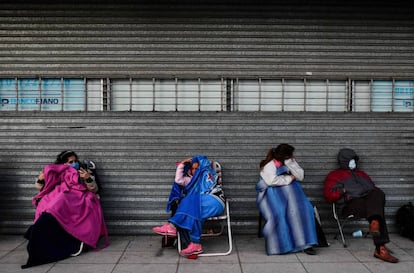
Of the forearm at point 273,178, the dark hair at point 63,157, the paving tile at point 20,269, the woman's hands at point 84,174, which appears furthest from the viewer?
the dark hair at point 63,157

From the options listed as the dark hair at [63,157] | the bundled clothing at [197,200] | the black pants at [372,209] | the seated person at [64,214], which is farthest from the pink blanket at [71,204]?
the black pants at [372,209]

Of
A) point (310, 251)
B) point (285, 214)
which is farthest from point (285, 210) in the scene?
point (310, 251)

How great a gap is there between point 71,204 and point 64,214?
15 centimetres

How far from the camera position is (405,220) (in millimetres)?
5633

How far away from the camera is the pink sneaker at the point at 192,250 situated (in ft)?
15.7

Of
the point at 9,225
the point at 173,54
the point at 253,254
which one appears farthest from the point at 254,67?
the point at 9,225

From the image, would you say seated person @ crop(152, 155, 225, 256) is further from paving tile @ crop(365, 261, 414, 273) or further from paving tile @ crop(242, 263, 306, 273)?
paving tile @ crop(365, 261, 414, 273)

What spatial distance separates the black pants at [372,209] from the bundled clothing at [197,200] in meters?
1.61

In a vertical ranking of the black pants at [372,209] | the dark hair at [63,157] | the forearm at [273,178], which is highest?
the dark hair at [63,157]

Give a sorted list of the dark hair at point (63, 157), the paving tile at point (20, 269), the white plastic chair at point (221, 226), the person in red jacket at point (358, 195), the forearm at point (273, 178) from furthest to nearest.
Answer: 1. the dark hair at point (63, 157)
2. the forearm at point (273, 178)
3. the white plastic chair at point (221, 226)
4. the person in red jacket at point (358, 195)
5. the paving tile at point (20, 269)

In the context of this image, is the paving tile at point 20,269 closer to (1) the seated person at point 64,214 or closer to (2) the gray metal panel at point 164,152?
(1) the seated person at point 64,214

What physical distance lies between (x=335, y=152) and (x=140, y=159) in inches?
110

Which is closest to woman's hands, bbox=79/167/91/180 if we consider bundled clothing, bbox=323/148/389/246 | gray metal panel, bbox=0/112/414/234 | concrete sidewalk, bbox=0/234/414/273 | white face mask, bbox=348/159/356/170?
gray metal panel, bbox=0/112/414/234

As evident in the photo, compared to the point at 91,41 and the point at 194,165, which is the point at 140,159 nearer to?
the point at 194,165
